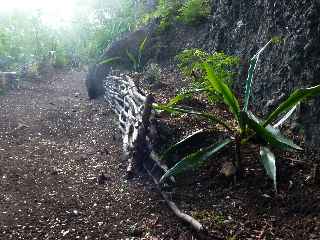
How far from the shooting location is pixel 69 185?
4.40 meters

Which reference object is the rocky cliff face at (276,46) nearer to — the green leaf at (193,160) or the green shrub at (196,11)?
the green shrub at (196,11)

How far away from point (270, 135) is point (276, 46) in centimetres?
165

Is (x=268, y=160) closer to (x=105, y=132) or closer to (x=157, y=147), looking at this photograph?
(x=157, y=147)

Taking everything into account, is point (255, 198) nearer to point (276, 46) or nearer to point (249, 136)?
point (249, 136)

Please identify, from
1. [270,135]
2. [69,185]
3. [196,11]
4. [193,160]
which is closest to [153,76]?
[196,11]

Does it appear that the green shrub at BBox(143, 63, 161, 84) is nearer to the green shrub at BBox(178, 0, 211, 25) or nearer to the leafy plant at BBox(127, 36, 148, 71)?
the green shrub at BBox(178, 0, 211, 25)

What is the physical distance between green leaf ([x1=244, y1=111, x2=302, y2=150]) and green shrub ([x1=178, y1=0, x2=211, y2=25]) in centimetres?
441

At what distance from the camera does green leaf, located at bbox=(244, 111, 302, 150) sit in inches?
121

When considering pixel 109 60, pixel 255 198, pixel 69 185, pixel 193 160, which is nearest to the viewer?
pixel 255 198

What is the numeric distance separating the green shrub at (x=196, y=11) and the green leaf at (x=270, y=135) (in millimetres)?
4412

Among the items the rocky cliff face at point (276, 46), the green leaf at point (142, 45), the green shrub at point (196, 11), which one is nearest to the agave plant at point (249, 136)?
the rocky cliff face at point (276, 46)

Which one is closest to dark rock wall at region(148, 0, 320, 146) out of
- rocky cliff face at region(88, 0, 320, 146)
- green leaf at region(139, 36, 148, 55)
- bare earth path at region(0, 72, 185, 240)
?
rocky cliff face at region(88, 0, 320, 146)

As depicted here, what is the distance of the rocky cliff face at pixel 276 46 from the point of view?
145 inches

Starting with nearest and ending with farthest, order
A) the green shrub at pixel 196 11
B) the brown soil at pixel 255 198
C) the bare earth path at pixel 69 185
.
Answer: the brown soil at pixel 255 198, the bare earth path at pixel 69 185, the green shrub at pixel 196 11
